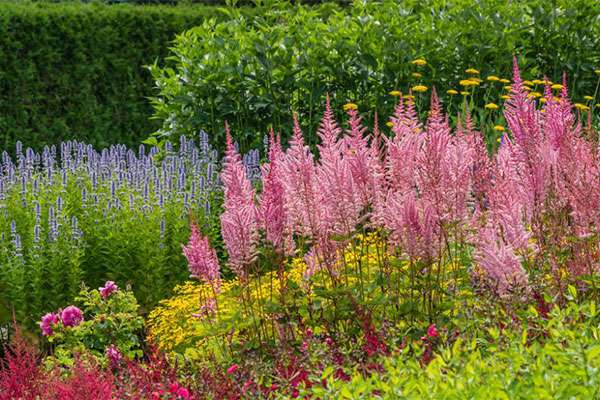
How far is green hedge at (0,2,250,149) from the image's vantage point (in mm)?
13695

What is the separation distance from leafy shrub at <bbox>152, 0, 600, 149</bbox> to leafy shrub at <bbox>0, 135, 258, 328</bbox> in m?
0.84

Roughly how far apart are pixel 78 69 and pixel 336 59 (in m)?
6.70

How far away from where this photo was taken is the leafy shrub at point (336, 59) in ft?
28.2

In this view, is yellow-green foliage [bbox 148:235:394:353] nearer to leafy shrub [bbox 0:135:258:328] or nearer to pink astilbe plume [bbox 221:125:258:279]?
pink astilbe plume [bbox 221:125:258:279]

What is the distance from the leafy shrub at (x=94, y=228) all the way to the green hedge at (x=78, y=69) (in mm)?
6001

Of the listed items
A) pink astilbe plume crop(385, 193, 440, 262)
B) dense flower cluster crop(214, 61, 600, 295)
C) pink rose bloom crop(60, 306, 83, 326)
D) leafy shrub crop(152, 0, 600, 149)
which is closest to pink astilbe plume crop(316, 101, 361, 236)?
dense flower cluster crop(214, 61, 600, 295)

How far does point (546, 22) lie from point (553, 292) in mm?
5398

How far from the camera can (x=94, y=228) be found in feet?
24.0

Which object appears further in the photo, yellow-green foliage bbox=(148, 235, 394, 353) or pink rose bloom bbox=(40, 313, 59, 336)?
pink rose bloom bbox=(40, 313, 59, 336)

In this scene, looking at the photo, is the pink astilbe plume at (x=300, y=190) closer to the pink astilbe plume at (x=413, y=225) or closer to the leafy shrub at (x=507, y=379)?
the pink astilbe plume at (x=413, y=225)

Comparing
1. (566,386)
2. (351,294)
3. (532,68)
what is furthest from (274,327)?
(532,68)

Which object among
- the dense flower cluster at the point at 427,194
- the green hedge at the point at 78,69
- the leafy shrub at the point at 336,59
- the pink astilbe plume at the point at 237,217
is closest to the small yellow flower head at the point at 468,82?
the leafy shrub at the point at 336,59

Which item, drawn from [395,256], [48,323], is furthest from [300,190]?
[48,323]

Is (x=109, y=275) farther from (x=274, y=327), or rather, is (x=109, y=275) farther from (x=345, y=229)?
(x=345, y=229)
